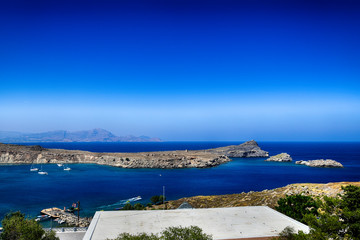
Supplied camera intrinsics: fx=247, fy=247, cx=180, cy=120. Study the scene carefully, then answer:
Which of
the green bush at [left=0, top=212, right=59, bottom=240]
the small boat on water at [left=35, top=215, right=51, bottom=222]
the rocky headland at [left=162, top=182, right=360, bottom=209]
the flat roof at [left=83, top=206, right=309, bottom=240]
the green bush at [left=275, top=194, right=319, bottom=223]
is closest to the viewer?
the green bush at [left=0, top=212, right=59, bottom=240]

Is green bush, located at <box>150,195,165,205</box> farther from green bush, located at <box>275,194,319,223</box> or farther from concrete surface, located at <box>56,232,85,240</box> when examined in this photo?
green bush, located at <box>275,194,319,223</box>

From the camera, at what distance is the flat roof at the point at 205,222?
19391 millimetres

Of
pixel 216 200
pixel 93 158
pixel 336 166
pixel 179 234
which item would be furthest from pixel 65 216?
pixel 336 166

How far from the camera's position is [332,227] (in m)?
15.0

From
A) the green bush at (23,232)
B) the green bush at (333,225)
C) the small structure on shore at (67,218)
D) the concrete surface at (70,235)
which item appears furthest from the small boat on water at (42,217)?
the green bush at (333,225)

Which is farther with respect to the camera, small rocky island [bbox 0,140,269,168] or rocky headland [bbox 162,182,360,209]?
small rocky island [bbox 0,140,269,168]

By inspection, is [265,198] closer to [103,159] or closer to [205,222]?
[205,222]

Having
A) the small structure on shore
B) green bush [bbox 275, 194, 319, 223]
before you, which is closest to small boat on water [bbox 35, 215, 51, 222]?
the small structure on shore

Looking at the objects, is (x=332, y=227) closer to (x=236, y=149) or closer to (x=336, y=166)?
(x=336, y=166)

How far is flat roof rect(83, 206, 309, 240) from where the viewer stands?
63.6 ft

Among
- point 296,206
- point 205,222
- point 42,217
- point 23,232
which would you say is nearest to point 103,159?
point 42,217

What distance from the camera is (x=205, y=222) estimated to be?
2172 centimetres

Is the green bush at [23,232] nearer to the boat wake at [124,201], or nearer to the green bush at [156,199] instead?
the boat wake at [124,201]

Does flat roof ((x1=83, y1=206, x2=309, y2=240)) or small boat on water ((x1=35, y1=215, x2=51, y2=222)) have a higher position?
flat roof ((x1=83, y1=206, x2=309, y2=240))
